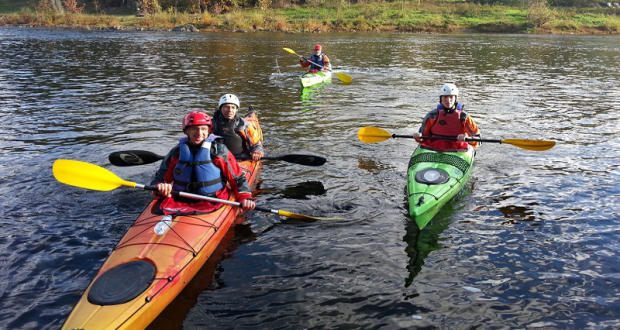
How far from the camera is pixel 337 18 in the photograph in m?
43.9

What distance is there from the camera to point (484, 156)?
31.0 ft

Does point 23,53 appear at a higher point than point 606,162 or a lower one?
higher

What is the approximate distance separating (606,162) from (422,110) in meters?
5.37

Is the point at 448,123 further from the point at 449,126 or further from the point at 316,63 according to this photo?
the point at 316,63

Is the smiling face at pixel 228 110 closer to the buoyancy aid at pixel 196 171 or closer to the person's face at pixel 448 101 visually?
the buoyancy aid at pixel 196 171

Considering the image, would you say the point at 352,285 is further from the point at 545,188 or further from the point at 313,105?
the point at 313,105

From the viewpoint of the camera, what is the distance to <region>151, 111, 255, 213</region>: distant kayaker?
5480mm

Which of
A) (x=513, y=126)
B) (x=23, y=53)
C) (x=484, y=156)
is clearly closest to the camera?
(x=484, y=156)

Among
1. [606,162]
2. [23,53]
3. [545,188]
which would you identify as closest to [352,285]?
[545,188]

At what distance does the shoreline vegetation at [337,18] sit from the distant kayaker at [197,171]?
36160mm

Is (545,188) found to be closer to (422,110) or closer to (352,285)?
(352,285)

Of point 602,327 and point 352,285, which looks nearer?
point 602,327

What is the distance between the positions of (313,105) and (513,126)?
5.57m

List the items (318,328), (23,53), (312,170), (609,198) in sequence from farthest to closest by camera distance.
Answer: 1. (23,53)
2. (312,170)
3. (609,198)
4. (318,328)
